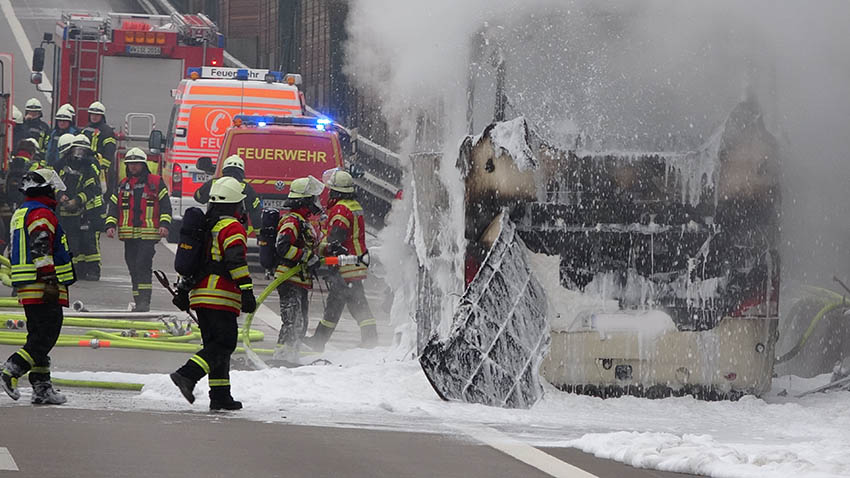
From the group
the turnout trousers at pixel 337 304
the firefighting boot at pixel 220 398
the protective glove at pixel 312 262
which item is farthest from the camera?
the turnout trousers at pixel 337 304

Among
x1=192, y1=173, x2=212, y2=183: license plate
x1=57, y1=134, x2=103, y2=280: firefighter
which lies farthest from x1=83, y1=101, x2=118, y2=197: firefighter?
x1=57, y1=134, x2=103, y2=280: firefighter

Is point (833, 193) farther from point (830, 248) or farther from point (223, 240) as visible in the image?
point (223, 240)

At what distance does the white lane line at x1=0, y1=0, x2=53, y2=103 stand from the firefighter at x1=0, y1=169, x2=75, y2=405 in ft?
105

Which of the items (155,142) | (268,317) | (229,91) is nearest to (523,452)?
(268,317)

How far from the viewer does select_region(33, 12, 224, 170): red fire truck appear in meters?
27.9

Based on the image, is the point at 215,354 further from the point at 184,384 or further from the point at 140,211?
the point at 140,211

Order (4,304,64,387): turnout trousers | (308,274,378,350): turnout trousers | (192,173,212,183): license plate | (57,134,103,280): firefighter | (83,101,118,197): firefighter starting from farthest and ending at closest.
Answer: (192,173,212,183): license plate < (83,101,118,197): firefighter < (57,134,103,280): firefighter < (308,274,378,350): turnout trousers < (4,304,64,387): turnout trousers

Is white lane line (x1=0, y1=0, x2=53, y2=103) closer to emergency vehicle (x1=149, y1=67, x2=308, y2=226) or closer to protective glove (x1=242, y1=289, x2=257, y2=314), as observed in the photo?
emergency vehicle (x1=149, y1=67, x2=308, y2=226)

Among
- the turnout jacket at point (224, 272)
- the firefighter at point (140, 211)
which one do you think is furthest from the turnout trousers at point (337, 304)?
the turnout jacket at point (224, 272)

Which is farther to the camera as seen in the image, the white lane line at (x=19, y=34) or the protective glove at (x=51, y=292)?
the white lane line at (x=19, y=34)

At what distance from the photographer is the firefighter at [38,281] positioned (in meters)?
9.70

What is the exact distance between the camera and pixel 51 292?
984 centimetres

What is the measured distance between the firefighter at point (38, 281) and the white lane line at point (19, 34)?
105 ft

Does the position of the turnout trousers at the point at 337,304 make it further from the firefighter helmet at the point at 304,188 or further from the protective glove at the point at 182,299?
the protective glove at the point at 182,299
